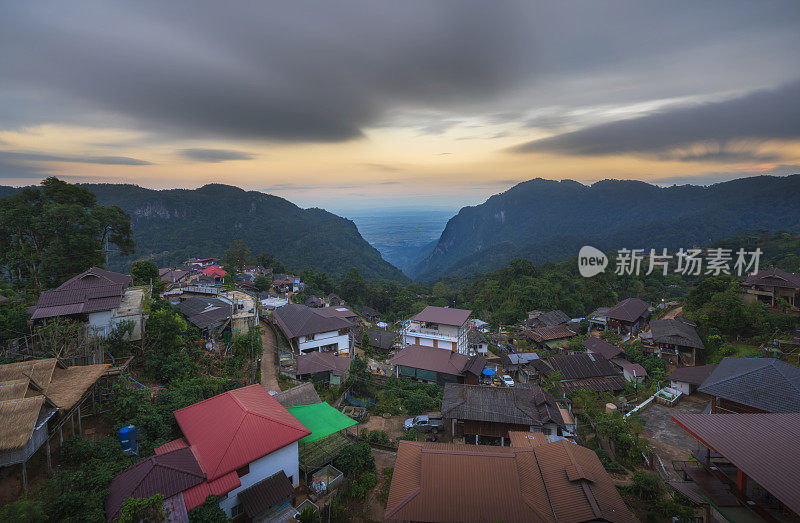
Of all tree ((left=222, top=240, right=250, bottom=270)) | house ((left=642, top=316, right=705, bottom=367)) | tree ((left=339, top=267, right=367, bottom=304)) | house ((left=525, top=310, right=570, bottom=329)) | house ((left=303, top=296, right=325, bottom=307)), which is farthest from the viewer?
tree ((left=222, top=240, right=250, bottom=270))

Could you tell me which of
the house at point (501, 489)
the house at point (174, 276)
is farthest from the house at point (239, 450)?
the house at point (174, 276)

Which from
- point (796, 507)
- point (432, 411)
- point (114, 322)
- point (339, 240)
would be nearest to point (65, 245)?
point (114, 322)

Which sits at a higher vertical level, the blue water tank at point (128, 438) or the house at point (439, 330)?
the blue water tank at point (128, 438)

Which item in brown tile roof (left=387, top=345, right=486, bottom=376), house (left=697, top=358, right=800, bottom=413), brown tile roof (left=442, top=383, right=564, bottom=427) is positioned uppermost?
house (left=697, top=358, right=800, bottom=413)

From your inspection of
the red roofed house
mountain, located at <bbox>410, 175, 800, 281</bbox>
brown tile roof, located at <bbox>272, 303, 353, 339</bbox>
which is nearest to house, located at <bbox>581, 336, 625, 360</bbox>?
brown tile roof, located at <bbox>272, 303, 353, 339</bbox>

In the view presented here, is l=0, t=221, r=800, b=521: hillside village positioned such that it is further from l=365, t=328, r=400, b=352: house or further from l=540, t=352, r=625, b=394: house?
l=365, t=328, r=400, b=352: house

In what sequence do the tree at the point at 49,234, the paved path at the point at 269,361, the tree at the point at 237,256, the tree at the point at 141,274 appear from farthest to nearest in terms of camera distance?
the tree at the point at 237,256 < the tree at the point at 141,274 < the tree at the point at 49,234 < the paved path at the point at 269,361

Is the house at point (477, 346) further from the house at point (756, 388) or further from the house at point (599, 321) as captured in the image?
the house at point (756, 388)
